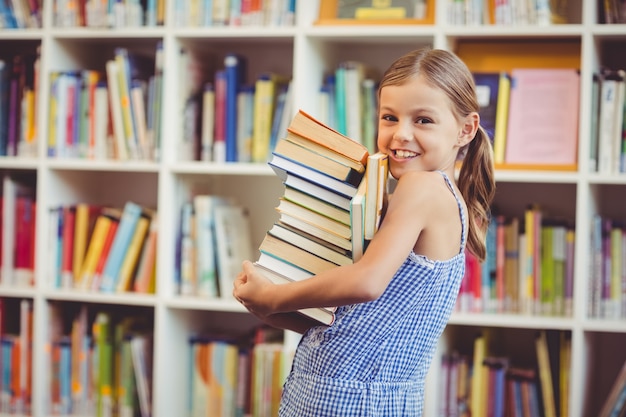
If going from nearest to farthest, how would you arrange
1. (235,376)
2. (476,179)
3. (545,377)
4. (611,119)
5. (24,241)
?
(476,179), (611,119), (545,377), (235,376), (24,241)

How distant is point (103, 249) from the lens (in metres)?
2.63

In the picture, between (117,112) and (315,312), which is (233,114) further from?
(315,312)

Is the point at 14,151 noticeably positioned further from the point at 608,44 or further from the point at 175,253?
the point at 608,44

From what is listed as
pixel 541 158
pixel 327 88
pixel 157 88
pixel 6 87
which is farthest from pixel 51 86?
pixel 541 158

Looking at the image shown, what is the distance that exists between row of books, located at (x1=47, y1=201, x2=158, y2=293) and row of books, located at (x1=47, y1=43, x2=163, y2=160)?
19cm

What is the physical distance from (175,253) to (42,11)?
0.87 meters

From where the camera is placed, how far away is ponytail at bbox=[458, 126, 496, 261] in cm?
145

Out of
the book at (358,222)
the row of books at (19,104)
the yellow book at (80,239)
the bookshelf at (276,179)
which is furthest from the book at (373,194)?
the row of books at (19,104)

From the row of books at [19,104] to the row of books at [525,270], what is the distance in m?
1.42

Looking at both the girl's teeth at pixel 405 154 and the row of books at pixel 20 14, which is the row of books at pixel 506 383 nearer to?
the girl's teeth at pixel 405 154

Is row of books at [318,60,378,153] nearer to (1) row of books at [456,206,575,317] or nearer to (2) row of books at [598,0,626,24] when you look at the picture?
(1) row of books at [456,206,575,317]

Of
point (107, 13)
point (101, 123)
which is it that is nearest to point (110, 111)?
point (101, 123)

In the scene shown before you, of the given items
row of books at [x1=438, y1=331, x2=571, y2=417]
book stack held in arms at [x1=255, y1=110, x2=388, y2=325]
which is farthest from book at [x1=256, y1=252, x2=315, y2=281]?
row of books at [x1=438, y1=331, x2=571, y2=417]

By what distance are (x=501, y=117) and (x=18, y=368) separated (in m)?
1.69
